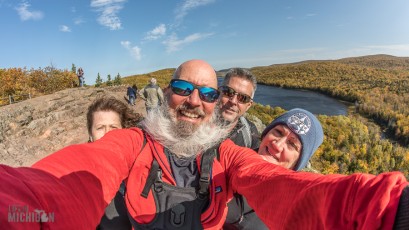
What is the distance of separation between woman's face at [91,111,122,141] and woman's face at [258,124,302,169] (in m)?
2.00

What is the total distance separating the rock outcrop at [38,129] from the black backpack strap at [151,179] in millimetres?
8871

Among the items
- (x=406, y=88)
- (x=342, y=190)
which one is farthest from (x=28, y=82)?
(x=406, y=88)

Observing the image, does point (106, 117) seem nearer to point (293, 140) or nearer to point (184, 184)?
point (184, 184)

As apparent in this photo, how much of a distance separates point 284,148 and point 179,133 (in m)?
1.22

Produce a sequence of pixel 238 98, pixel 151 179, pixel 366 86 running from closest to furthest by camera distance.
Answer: pixel 151 179 < pixel 238 98 < pixel 366 86

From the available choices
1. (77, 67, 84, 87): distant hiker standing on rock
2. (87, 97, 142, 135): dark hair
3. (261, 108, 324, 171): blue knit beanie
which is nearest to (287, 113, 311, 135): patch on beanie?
(261, 108, 324, 171): blue knit beanie

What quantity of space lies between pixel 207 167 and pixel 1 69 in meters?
34.5

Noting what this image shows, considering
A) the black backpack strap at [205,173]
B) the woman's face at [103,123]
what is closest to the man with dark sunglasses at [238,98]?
the woman's face at [103,123]

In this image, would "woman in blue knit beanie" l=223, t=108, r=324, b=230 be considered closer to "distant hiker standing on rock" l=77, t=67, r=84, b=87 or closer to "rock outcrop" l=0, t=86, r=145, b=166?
"rock outcrop" l=0, t=86, r=145, b=166

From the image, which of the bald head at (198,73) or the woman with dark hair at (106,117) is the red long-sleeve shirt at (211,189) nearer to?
the bald head at (198,73)

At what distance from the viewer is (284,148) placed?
2582mm

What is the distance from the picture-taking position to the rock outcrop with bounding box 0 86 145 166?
8.92m

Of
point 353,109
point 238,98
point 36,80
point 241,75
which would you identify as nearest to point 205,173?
point 238,98

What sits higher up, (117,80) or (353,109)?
(117,80)
